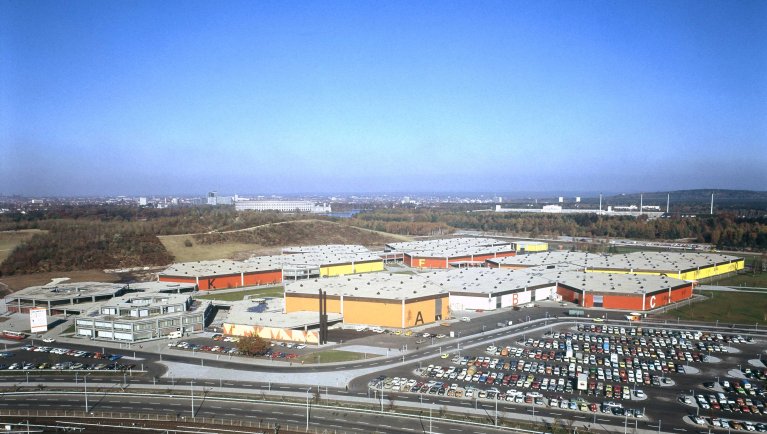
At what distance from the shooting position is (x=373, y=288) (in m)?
38.3

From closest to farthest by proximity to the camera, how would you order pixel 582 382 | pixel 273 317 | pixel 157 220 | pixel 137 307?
1. pixel 582 382
2. pixel 137 307
3. pixel 273 317
4. pixel 157 220

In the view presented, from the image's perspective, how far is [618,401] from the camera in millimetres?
22688


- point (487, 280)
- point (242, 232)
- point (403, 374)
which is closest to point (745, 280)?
point (487, 280)

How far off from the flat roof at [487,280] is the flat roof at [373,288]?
11.7 feet

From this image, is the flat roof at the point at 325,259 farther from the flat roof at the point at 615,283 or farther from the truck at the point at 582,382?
the truck at the point at 582,382

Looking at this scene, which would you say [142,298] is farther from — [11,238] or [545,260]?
[11,238]

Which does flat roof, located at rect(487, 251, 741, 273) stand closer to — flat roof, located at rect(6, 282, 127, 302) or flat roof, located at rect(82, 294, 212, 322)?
flat roof, located at rect(82, 294, 212, 322)

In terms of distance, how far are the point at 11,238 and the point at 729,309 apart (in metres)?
79.4

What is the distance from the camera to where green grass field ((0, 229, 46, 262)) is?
6319 cm

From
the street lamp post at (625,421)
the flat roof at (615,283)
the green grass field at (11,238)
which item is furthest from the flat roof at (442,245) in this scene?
the street lamp post at (625,421)

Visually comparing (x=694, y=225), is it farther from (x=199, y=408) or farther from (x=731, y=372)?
(x=199, y=408)

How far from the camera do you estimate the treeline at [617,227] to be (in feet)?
267

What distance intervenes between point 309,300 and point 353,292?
10.2 feet

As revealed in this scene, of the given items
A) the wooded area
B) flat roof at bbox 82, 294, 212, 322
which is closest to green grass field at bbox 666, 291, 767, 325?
flat roof at bbox 82, 294, 212, 322
